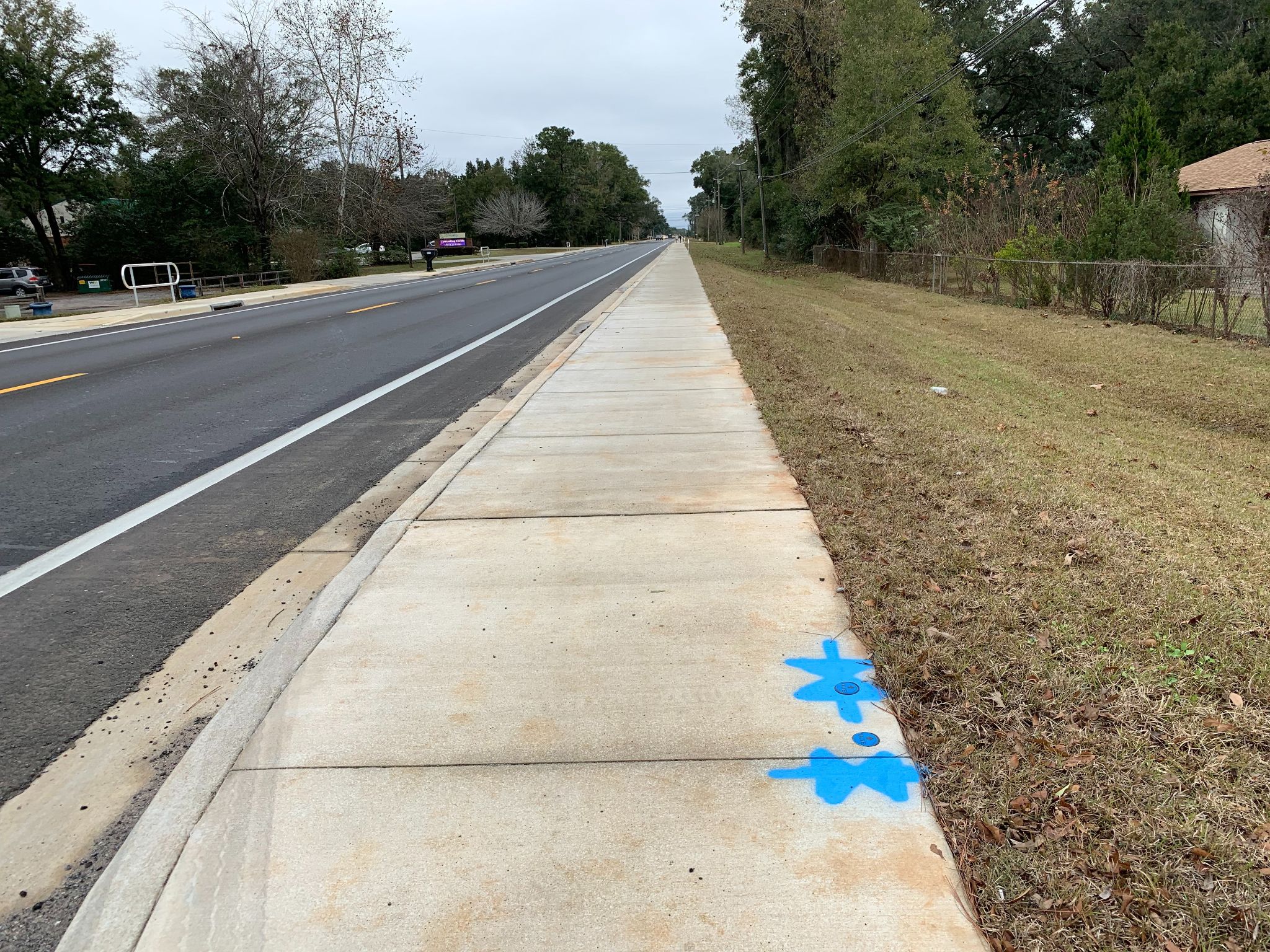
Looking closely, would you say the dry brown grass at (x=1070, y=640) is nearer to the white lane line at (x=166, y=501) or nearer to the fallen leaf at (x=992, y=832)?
the fallen leaf at (x=992, y=832)

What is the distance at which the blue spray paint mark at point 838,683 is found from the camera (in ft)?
9.47

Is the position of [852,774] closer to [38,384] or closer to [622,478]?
[622,478]

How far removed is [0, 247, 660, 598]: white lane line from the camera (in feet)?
14.1

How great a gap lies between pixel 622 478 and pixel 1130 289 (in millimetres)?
14403

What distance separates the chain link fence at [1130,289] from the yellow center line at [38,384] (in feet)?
54.1

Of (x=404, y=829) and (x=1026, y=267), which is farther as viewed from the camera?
(x=1026, y=267)

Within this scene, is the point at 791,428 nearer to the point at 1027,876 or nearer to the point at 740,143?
the point at 1027,876

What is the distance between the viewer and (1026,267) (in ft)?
62.8

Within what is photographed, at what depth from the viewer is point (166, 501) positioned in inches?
214

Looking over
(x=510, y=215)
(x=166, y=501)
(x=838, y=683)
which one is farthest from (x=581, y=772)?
(x=510, y=215)

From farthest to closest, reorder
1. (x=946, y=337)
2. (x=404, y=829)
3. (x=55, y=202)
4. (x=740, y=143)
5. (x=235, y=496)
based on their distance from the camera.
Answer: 1. (x=740, y=143)
2. (x=55, y=202)
3. (x=946, y=337)
4. (x=235, y=496)
5. (x=404, y=829)

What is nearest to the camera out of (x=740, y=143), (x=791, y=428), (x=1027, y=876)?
(x=1027, y=876)

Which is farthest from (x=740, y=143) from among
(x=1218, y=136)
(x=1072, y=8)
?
(x=1218, y=136)

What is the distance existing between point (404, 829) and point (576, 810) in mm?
486
